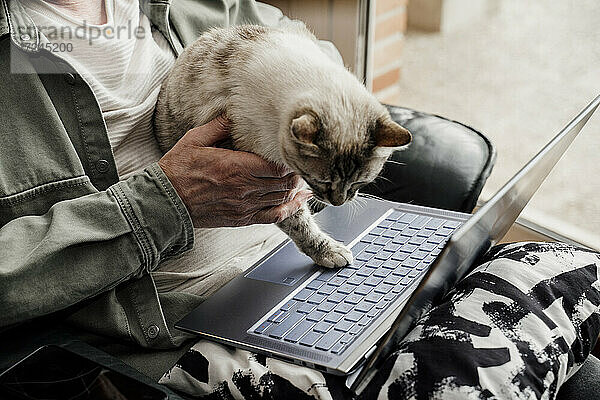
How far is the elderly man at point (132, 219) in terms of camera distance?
909 mm

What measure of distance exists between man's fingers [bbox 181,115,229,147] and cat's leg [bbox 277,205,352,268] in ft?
0.74

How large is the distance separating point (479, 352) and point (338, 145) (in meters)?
0.37

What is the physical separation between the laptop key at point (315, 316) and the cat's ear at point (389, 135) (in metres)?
0.28

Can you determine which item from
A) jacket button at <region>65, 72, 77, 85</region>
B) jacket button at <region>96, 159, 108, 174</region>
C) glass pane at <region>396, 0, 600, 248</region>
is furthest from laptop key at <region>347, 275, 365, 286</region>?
glass pane at <region>396, 0, 600, 248</region>

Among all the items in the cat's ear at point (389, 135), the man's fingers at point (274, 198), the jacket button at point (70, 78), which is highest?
the jacket button at point (70, 78)

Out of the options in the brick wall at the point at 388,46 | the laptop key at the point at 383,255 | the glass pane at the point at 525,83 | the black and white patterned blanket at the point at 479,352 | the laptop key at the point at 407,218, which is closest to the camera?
the black and white patterned blanket at the point at 479,352

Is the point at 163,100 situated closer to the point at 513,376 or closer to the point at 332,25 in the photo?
the point at 513,376

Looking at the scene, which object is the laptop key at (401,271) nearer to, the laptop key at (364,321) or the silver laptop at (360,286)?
the silver laptop at (360,286)

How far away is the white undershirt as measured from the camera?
1155mm

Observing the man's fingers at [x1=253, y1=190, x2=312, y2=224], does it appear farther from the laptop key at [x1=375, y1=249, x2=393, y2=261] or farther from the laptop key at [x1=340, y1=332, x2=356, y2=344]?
the laptop key at [x1=340, y1=332, x2=356, y2=344]

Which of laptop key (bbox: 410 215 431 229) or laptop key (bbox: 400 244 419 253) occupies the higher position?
laptop key (bbox: 410 215 431 229)

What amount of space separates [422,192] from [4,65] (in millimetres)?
836

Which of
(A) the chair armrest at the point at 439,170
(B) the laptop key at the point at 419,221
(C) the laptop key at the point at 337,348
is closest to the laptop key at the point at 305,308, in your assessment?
(C) the laptop key at the point at 337,348

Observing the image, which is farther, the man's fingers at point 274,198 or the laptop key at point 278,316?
the man's fingers at point 274,198
